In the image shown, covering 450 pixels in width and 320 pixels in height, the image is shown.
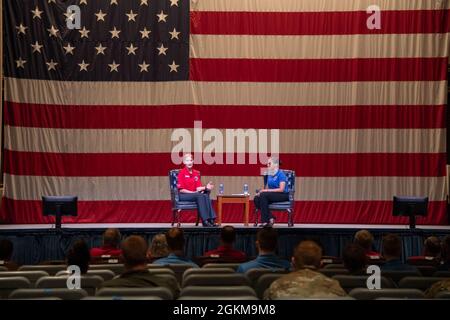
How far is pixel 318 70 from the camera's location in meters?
12.0

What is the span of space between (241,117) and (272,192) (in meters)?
1.87

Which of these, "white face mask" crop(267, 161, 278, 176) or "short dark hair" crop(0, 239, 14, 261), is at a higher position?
"white face mask" crop(267, 161, 278, 176)

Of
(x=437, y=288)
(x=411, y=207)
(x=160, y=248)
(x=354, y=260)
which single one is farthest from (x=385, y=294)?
(x=411, y=207)

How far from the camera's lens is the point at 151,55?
12.0 metres

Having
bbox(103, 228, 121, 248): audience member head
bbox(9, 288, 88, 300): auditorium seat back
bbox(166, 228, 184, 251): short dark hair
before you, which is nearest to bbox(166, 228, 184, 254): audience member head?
bbox(166, 228, 184, 251): short dark hair

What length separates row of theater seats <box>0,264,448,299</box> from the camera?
327 centimetres

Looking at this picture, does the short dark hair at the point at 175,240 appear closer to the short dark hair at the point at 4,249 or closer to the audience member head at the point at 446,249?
the short dark hair at the point at 4,249

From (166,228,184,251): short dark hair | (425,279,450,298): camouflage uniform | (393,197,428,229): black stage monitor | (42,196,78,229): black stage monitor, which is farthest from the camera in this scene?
(393,197,428,229): black stage monitor

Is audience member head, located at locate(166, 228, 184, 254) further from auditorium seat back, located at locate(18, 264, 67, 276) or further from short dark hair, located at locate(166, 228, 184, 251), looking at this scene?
auditorium seat back, located at locate(18, 264, 67, 276)

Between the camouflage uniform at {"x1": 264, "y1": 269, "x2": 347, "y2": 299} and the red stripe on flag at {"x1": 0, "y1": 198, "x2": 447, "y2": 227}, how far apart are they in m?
8.55

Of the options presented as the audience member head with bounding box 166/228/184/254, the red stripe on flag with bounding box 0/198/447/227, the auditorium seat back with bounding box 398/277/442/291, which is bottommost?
the red stripe on flag with bounding box 0/198/447/227

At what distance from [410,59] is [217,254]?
698 cm

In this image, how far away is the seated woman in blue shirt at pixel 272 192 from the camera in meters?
10.5
